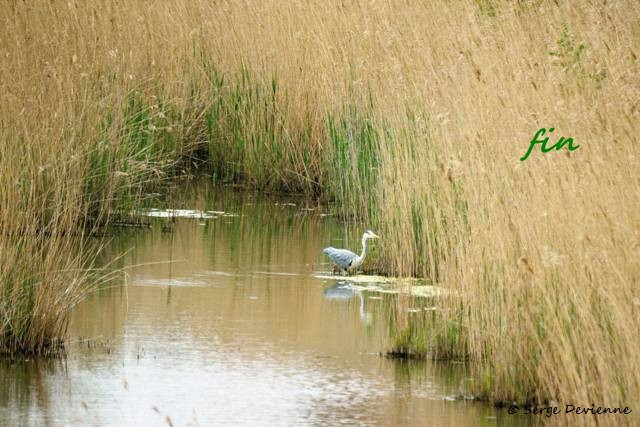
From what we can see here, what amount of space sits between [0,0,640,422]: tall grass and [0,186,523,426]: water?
1.39 ft

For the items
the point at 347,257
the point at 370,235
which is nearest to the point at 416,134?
the point at 370,235

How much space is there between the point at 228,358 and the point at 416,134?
8.33 feet

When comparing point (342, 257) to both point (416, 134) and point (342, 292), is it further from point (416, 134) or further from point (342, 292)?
point (416, 134)

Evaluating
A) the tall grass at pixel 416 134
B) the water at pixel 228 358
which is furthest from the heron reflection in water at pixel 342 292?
the tall grass at pixel 416 134

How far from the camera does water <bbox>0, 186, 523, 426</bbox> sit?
19.5 feet

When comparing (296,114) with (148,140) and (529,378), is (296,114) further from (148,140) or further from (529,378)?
(529,378)

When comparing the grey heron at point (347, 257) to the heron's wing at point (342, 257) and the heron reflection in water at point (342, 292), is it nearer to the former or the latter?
the heron's wing at point (342, 257)

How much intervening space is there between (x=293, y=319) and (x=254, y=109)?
5167mm

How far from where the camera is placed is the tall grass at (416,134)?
580cm

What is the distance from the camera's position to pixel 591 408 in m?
5.31

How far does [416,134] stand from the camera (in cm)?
870

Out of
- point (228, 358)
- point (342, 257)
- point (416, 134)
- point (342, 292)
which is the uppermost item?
point (416, 134)

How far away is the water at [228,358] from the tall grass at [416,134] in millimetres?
425

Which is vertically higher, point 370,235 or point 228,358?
point 370,235
